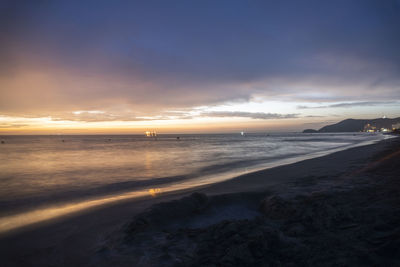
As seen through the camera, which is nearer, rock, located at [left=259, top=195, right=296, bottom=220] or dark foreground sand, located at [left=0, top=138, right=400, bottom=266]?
dark foreground sand, located at [left=0, top=138, right=400, bottom=266]

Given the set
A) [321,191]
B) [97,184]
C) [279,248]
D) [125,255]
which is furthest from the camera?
[97,184]

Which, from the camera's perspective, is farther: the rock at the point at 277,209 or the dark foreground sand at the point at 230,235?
the rock at the point at 277,209

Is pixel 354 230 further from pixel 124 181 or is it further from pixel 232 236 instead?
pixel 124 181

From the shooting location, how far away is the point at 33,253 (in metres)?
4.42

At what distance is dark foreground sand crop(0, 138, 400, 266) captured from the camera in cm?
345

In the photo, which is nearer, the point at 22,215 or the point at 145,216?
the point at 145,216

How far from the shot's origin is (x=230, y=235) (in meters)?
4.25

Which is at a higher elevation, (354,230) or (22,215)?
(354,230)

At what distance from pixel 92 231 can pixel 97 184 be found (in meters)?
7.78

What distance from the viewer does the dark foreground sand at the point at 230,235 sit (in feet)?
11.3

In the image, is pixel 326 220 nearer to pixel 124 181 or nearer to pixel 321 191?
pixel 321 191

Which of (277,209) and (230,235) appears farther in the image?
(277,209)

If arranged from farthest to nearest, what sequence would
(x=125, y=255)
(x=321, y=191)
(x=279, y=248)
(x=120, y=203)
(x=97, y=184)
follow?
(x=97, y=184) → (x=120, y=203) → (x=321, y=191) → (x=125, y=255) → (x=279, y=248)

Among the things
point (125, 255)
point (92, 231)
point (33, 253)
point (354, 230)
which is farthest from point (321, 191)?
point (33, 253)
